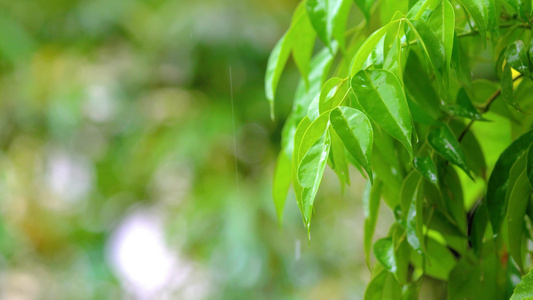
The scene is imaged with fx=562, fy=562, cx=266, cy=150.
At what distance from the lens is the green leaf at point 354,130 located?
25 centimetres

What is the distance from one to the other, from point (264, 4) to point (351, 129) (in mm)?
1488

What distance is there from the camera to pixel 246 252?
1.39m

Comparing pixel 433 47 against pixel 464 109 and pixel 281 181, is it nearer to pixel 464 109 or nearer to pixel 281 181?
pixel 464 109

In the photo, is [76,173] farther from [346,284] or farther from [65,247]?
[346,284]

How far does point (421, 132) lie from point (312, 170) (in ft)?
0.44

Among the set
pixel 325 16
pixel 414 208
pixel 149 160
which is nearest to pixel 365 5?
pixel 325 16

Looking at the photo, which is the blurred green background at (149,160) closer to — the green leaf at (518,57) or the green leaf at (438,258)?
the green leaf at (438,258)

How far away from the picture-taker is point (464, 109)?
0.32 metres

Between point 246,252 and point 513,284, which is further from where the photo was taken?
point 246,252

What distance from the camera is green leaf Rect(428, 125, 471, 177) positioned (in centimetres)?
31

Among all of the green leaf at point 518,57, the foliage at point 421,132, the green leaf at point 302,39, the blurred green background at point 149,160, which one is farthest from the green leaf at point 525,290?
the blurred green background at point 149,160

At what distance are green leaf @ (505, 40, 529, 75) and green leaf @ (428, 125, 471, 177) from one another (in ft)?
0.16

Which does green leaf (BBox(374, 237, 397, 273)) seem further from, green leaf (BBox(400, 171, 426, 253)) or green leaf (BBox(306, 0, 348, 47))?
green leaf (BBox(306, 0, 348, 47))

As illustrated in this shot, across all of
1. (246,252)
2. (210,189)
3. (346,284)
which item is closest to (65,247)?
(210,189)
